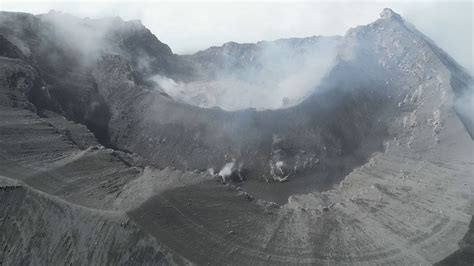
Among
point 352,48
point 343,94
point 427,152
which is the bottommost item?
point 427,152

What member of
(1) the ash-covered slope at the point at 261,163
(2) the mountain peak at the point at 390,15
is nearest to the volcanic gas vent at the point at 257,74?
(1) the ash-covered slope at the point at 261,163

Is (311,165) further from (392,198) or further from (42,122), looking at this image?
(42,122)

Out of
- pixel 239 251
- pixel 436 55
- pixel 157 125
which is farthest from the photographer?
pixel 436 55

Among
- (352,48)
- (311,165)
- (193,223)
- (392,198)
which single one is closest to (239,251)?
(193,223)

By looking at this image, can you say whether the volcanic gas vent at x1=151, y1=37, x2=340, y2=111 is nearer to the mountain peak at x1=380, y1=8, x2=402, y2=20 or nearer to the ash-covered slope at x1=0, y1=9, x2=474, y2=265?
the ash-covered slope at x1=0, y1=9, x2=474, y2=265

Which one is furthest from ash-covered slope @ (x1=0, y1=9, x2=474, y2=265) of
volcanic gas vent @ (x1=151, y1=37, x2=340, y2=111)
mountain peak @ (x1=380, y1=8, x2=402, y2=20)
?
volcanic gas vent @ (x1=151, y1=37, x2=340, y2=111)

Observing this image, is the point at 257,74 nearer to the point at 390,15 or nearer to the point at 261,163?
the point at 390,15
